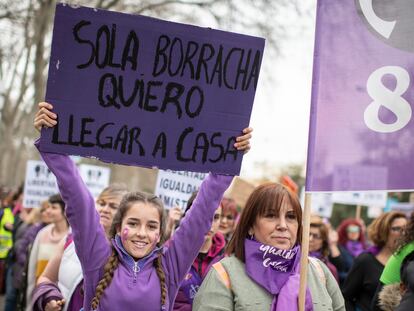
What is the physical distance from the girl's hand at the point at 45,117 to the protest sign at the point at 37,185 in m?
6.80

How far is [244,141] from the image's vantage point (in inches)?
125

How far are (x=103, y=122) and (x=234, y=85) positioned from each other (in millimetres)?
667

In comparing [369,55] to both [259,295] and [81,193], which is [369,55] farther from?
[81,193]

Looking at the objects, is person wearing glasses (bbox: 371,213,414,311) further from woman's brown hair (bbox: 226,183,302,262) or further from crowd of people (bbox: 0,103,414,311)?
woman's brown hair (bbox: 226,183,302,262)

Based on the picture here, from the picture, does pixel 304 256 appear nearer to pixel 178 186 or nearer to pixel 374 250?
pixel 374 250

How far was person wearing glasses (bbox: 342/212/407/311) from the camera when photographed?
16.9 ft

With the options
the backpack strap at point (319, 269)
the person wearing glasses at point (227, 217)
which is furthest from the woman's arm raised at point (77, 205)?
the person wearing glasses at point (227, 217)

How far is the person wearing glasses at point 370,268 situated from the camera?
16.9 feet

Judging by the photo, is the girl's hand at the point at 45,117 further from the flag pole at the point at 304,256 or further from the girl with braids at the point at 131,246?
the flag pole at the point at 304,256

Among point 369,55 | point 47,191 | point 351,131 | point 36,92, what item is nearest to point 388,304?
point 351,131

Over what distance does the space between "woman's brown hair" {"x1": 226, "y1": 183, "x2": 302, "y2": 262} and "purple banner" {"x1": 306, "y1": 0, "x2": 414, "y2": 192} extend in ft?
0.42

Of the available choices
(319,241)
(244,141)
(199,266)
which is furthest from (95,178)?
(244,141)

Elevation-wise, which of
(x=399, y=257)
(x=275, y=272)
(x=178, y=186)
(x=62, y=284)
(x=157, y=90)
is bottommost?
(x=62, y=284)

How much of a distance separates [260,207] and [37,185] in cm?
710
